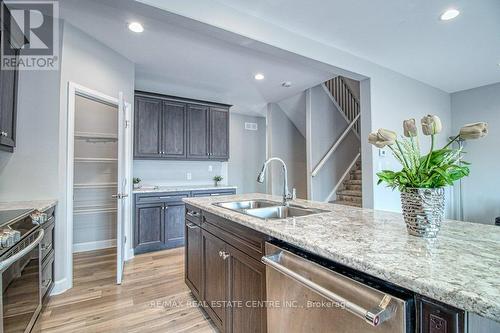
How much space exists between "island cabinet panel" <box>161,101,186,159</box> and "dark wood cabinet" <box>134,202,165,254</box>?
2.93 ft

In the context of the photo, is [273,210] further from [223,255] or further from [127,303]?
[127,303]

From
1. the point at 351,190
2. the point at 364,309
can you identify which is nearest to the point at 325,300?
the point at 364,309

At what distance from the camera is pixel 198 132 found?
4.32 metres

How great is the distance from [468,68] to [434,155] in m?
3.55

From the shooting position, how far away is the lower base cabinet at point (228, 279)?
1312 mm

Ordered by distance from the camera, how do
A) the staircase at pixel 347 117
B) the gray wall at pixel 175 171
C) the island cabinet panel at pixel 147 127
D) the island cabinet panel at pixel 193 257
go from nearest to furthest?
the island cabinet panel at pixel 193 257, the island cabinet panel at pixel 147 127, the gray wall at pixel 175 171, the staircase at pixel 347 117

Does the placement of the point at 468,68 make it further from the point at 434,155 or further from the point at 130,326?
the point at 130,326

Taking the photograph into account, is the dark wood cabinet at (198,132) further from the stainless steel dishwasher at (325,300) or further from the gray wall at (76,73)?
the stainless steel dishwasher at (325,300)

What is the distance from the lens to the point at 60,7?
2.13 meters

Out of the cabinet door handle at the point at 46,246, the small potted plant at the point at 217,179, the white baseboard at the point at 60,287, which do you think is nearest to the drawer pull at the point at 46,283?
the white baseboard at the point at 60,287

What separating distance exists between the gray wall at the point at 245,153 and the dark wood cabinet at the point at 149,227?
2.18 metres

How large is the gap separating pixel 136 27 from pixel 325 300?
8.83ft

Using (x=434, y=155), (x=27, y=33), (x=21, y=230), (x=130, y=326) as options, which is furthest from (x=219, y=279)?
(x=27, y=33)

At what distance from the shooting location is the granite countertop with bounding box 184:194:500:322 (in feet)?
1.94
